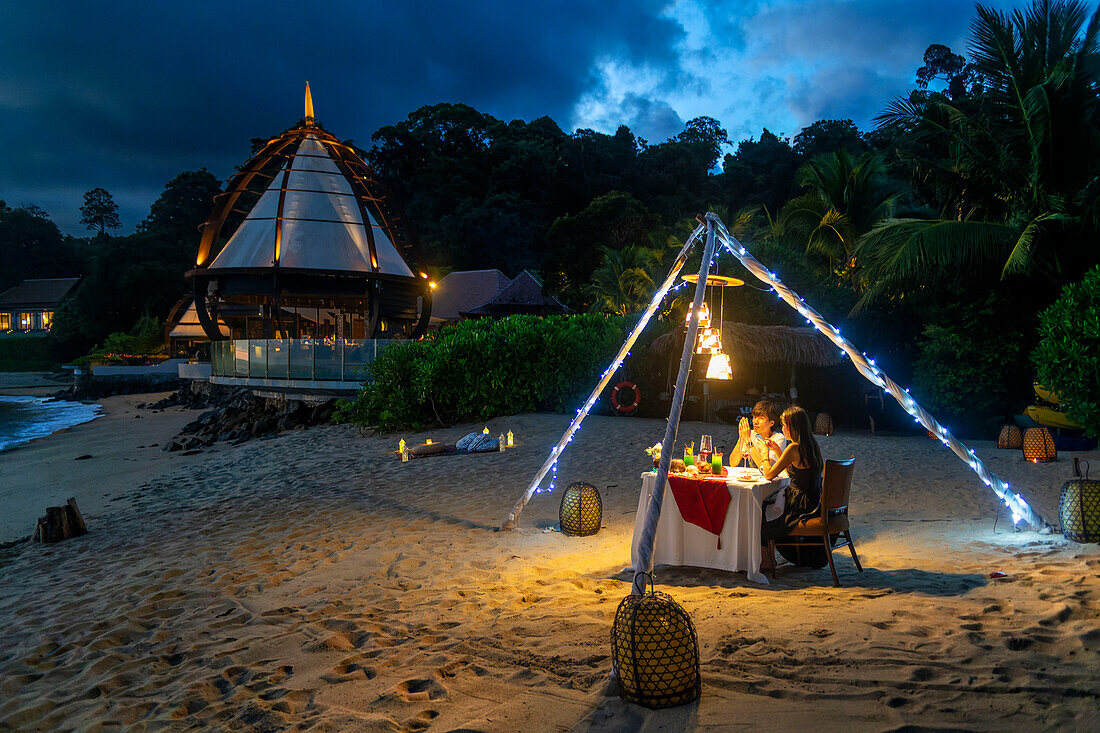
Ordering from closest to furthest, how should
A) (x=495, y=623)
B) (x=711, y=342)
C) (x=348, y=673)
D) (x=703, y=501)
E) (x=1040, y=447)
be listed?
(x=348, y=673), (x=495, y=623), (x=703, y=501), (x=711, y=342), (x=1040, y=447)

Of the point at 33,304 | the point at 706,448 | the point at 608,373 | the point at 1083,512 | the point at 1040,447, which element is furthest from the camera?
the point at 33,304

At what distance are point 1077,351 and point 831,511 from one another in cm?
762

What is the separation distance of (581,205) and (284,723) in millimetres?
51111

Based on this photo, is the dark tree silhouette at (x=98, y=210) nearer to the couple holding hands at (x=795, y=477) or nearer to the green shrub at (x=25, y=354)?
the green shrub at (x=25, y=354)

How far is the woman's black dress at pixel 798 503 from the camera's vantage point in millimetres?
5434

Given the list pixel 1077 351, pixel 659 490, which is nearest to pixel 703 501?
pixel 659 490

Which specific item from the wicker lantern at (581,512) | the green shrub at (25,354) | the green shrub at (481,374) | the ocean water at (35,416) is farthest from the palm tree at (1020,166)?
the green shrub at (25,354)

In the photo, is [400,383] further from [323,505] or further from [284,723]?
[284,723]

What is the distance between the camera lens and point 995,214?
14.8 meters

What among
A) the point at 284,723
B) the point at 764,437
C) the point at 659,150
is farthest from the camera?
the point at 659,150

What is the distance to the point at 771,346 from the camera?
53.3 ft

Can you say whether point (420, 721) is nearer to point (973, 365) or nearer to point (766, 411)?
point (766, 411)

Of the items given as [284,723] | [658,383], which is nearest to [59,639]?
[284,723]

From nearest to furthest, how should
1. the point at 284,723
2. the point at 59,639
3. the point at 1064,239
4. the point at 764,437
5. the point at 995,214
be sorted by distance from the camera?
the point at 284,723 < the point at 59,639 < the point at 764,437 < the point at 1064,239 < the point at 995,214
